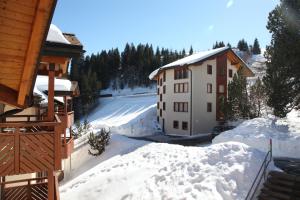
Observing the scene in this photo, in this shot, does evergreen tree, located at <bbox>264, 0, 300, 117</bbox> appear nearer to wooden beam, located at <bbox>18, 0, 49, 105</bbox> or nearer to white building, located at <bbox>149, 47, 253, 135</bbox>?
white building, located at <bbox>149, 47, 253, 135</bbox>

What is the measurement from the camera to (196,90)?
37000 millimetres

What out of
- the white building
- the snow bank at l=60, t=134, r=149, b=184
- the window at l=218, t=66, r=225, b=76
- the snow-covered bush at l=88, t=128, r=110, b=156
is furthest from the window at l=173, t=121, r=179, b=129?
the snow-covered bush at l=88, t=128, r=110, b=156

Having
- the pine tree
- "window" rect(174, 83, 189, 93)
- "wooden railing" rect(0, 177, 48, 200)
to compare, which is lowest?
"wooden railing" rect(0, 177, 48, 200)

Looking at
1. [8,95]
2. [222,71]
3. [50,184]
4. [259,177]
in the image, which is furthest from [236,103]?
[8,95]

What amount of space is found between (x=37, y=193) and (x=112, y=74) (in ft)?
275

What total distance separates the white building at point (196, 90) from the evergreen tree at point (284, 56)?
13.4 meters

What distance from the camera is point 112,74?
9375 cm

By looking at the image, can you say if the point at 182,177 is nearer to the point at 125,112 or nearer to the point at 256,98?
the point at 256,98

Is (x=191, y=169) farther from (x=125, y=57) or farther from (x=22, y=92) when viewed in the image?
(x=125, y=57)

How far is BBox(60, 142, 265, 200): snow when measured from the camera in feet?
42.8

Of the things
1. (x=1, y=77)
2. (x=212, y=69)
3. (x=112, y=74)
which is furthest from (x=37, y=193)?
(x=112, y=74)

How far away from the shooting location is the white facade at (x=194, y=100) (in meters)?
36.6

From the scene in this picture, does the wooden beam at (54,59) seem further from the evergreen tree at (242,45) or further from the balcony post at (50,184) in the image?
the evergreen tree at (242,45)

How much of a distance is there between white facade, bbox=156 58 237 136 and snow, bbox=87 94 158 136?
5.67 metres
